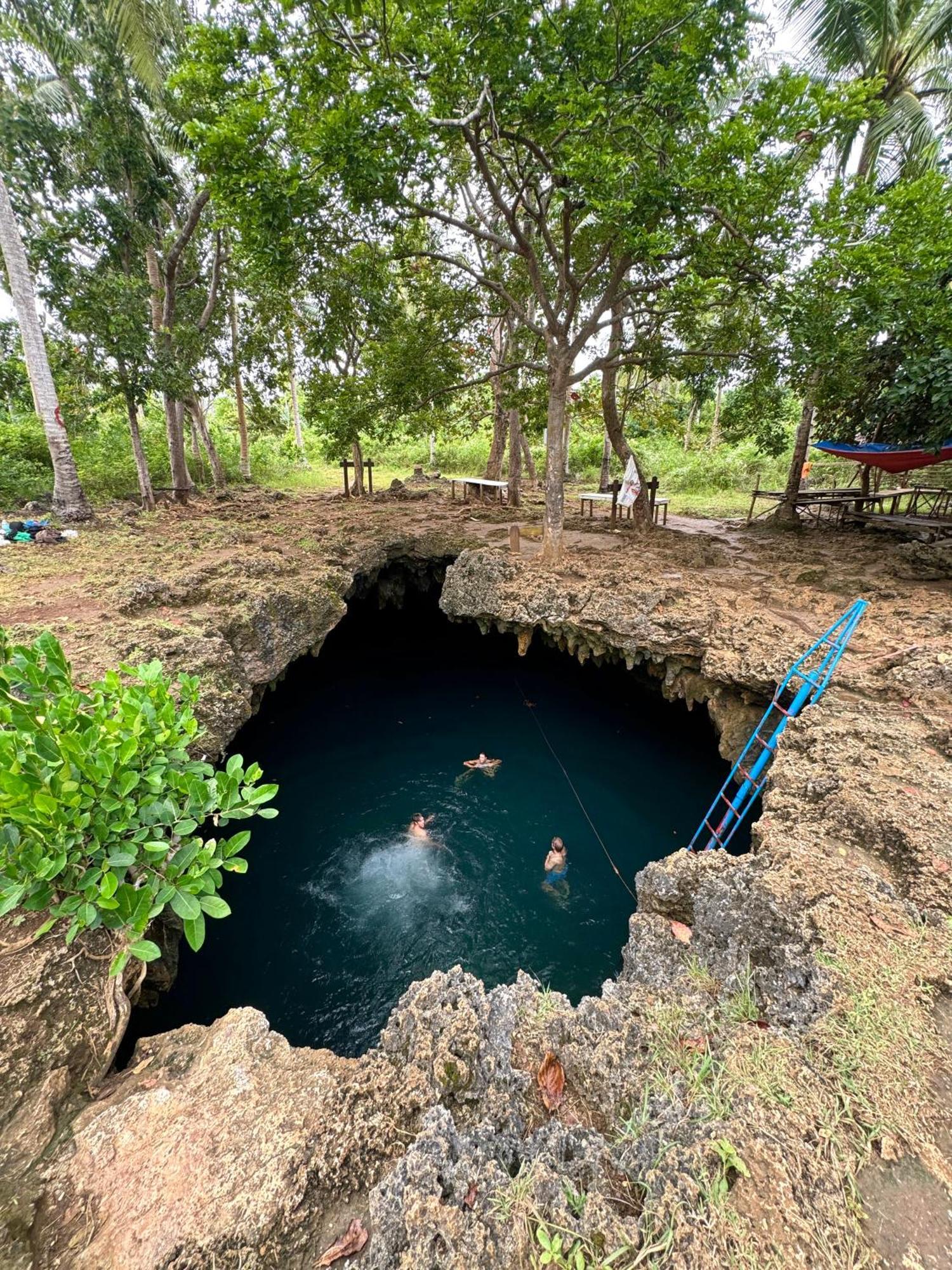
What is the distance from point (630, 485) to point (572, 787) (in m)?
5.65

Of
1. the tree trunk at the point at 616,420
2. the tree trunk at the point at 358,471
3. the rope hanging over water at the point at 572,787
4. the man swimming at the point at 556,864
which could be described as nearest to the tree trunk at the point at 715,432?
the tree trunk at the point at 616,420

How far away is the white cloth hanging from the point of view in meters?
9.80

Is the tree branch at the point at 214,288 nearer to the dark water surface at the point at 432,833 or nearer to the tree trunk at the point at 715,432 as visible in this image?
the dark water surface at the point at 432,833

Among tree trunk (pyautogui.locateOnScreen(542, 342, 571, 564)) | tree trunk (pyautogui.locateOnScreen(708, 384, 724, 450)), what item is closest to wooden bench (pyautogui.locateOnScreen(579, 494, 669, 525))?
tree trunk (pyautogui.locateOnScreen(542, 342, 571, 564))

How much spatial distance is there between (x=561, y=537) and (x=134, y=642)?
22.4 feet

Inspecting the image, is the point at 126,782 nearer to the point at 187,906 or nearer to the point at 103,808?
the point at 103,808

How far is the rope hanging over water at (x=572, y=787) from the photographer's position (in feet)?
22.0

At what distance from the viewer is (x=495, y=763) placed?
29.4 ft

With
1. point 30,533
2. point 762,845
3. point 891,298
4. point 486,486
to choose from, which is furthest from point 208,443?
point 762,845

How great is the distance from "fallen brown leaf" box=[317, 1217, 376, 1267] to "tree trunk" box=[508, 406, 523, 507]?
15189mm

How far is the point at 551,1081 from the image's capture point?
102 inches

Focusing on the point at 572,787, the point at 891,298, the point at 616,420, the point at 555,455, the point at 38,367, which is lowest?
the point at 572,787

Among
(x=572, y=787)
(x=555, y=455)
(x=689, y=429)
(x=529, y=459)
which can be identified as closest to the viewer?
(x=572, y=787)

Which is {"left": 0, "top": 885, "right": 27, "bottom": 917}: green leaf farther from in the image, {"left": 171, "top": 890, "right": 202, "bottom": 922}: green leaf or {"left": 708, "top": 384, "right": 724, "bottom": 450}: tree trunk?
{"left": 708, "top": 384, "right": 724, "bottom": 450}: tree trunk
